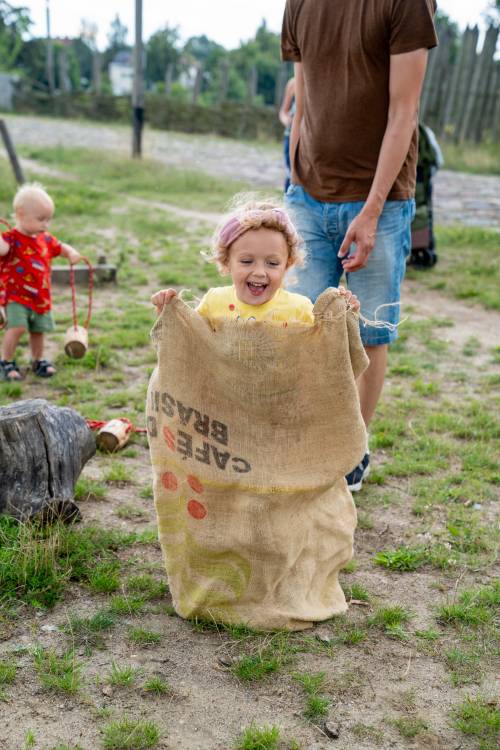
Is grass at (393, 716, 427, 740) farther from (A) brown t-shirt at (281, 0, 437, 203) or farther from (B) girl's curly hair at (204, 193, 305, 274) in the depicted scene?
(A) brown t-shirt at (281, 0, 437, 203)

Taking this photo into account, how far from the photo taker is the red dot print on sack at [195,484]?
9.48 feet

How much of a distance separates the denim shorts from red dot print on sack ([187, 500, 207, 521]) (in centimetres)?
109

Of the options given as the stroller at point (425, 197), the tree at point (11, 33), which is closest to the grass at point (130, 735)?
the stroller at point (425, 197)

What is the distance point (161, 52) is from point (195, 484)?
226ft

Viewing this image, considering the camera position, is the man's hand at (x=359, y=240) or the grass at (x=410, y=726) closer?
the grass at (x=410, y=726)

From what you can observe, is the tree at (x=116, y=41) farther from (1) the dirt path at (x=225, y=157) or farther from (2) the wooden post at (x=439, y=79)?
(2) the wooden post at (x=439, y=79)

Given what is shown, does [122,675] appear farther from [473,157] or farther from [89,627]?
[473,157]

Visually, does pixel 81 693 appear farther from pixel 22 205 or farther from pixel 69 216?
pixel 69 216

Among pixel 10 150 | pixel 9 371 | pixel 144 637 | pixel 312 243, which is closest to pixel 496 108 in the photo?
pixel 10 150

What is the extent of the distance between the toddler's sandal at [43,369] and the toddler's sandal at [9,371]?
4.9 inches

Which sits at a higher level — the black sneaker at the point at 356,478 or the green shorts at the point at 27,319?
the green shorts at the point at 27,319

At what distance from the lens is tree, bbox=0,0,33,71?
48312mm

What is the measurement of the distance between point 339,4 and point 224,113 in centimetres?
2379

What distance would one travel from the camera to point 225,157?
1933 cm
